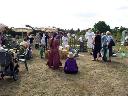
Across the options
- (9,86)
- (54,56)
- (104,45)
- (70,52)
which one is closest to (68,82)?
(9,86)

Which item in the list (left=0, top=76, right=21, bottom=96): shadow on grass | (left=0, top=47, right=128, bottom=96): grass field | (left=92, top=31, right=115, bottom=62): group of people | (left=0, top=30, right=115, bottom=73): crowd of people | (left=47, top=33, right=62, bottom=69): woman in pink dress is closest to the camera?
(left=0, top=76, right=21, bottom=96): shadow on grass

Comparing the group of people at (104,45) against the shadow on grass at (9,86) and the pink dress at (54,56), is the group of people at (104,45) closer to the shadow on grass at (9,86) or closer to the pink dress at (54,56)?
the pink dress at (54,56)

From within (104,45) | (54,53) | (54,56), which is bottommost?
(54,56)

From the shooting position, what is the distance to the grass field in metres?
12.3

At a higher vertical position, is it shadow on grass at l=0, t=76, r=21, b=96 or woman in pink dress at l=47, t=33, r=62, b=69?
woman in pink dress at l=47, t=33, r=62, b=69

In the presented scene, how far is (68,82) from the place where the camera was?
46.2ft

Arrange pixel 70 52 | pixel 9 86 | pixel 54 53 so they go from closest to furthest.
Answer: pixel 9 86 < pixel 54 53 < pixel 70 52

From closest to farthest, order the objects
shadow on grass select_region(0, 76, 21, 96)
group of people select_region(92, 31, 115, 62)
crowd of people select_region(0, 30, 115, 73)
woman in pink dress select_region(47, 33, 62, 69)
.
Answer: shadow on grass select_region(0, 76, 21, 96) → crowd of people select_region(0, 30, 115, 73) → woman in pink dress select_region(47, 33, 62, 69) → group of people select_region(92, 31, 115, 62)

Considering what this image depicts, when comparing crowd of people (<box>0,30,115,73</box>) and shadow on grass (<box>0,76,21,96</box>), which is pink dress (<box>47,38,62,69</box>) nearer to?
crowd of people (<box>0,30,115,73</box>)

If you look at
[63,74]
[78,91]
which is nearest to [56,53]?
[63,74]

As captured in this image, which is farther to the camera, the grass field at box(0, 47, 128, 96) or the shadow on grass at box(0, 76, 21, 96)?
the grass field at box(0, 47, 128, 96)

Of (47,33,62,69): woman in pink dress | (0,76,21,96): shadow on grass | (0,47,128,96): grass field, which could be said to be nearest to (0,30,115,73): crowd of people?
(47,33,62,69): woman in pink dress

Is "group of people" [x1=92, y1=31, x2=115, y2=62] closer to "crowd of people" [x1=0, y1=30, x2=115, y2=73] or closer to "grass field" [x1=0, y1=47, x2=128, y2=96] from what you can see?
"crowd of people" [x1=0, y1=30, x2=115, y2=73]

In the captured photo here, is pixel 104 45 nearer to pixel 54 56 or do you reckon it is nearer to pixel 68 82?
pixel 54 56
